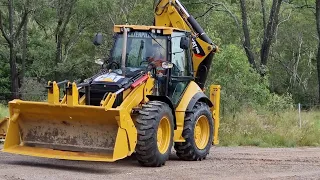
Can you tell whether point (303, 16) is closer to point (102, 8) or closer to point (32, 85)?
point (102, 8)

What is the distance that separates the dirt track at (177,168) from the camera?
10289 mm

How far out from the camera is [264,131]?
18172 mm

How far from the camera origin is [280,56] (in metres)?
51.9

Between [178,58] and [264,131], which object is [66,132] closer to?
[178,58]

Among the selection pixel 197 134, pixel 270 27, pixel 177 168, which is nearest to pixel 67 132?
pixel 177 168

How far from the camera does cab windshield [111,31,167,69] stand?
12.5 metres

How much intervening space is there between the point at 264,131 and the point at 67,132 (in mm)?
8290

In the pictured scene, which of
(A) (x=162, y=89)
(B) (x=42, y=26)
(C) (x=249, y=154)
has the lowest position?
(C) (x=249, y=154)

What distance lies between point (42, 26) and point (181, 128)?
3249 cm

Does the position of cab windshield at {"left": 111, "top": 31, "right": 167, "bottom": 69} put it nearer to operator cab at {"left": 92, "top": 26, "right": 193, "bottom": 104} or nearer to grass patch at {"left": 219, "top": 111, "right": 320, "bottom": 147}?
operator cab at {"left": 92, "top": 26, "right": 193, "bottom": 104}

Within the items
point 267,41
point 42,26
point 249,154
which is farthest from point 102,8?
point 249,154

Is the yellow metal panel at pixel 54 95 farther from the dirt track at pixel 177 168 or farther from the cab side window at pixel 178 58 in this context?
the cab side window at pixel 178 58

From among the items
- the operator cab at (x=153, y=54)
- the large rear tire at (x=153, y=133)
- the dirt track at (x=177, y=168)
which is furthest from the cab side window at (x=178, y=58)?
the dirt track at (x=177, y=168)

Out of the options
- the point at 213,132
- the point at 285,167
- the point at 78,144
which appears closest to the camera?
the point at 78,144
